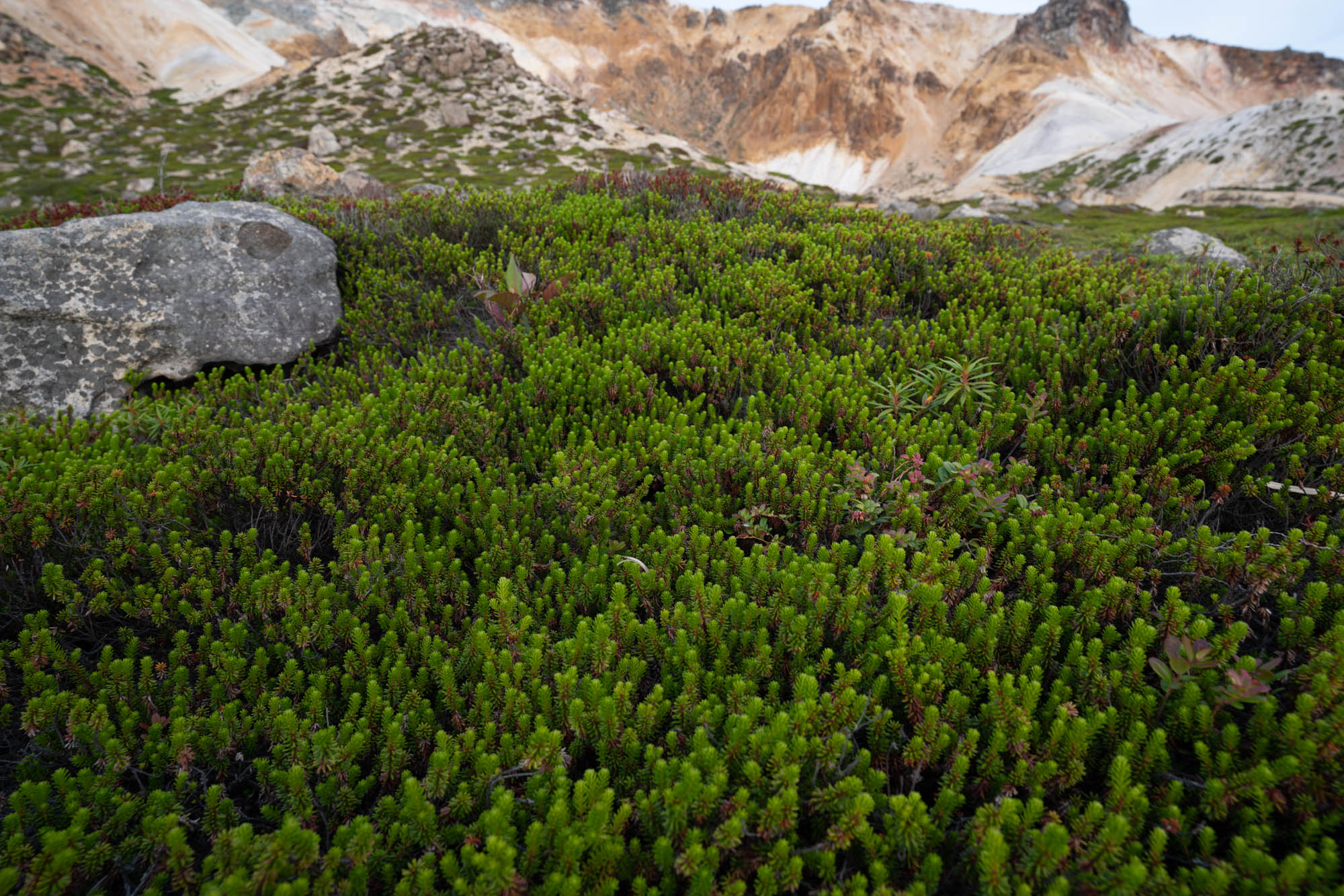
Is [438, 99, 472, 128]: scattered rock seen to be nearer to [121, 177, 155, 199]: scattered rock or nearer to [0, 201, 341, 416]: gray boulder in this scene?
[121, 177, 155, 199]: scattered rock

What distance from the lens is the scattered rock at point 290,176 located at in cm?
1989

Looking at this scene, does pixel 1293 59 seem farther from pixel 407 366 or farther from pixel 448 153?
pixel 407 366

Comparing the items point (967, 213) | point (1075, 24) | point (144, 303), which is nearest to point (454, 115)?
point (967, 213)

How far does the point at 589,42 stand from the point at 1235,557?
90769mm

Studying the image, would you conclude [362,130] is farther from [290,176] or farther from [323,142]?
[290,176]

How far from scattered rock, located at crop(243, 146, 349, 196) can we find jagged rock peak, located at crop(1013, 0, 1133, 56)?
71.3 m

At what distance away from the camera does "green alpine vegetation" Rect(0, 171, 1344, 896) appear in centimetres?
176

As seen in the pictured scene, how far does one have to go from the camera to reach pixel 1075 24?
61.3 meters

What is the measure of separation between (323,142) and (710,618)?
38938 millimetres

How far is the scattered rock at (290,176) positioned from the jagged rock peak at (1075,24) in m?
71.3

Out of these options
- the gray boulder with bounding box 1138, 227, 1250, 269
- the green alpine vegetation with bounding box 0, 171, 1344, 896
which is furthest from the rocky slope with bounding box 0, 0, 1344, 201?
the green alpine vegetation with bounding box 0, 171, 1344, 896

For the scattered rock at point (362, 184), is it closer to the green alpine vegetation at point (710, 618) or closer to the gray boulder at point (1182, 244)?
the green alpine vegetation at point (710, 618)

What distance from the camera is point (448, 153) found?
32406mm

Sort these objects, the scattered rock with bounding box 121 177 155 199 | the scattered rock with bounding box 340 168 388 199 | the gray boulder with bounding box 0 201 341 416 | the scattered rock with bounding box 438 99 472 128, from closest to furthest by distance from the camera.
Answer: the gray boulder with bounding box 0 201 341 416, the scattered rock with bounding box 340 168 388 199, the scattered rock with bounding box 121 177 155 199, the scattered rock with bounding box 438 99 472 128
